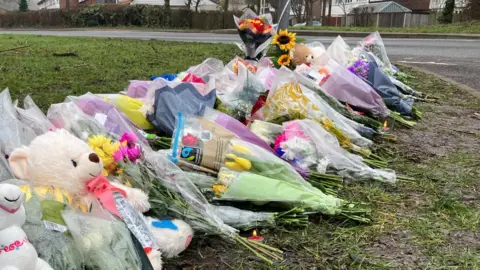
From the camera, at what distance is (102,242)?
5.06 feet

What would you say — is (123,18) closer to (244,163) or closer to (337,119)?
(337,119)

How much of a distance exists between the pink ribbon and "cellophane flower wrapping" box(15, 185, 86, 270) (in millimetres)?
233

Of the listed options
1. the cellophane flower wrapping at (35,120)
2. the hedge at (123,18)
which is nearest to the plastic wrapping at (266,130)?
the cellophane flower wrapping at (35,120)

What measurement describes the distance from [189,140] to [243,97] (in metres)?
0.98

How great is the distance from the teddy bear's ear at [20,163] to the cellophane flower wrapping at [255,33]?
345 centimetres

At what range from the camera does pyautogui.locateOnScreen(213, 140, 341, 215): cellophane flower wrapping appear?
7.34 feet

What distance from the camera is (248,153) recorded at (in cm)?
252

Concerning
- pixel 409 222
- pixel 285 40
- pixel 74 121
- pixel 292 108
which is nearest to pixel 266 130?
pixel 292 108

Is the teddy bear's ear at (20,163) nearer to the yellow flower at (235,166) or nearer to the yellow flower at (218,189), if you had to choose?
the yellow flower at (218,189)

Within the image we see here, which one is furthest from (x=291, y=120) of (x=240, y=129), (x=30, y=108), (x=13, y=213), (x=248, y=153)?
(x=13, y=213)

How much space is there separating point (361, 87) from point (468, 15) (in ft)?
66.2

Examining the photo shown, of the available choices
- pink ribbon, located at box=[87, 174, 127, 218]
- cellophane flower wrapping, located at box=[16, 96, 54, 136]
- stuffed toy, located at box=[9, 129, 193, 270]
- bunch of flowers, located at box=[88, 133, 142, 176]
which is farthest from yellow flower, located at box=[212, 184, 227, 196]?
cellophane flower wrapping, located at box=[16, 96, 54, 136]

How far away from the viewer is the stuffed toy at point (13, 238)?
4.04 ft

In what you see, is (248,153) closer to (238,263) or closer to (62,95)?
(238,263)
